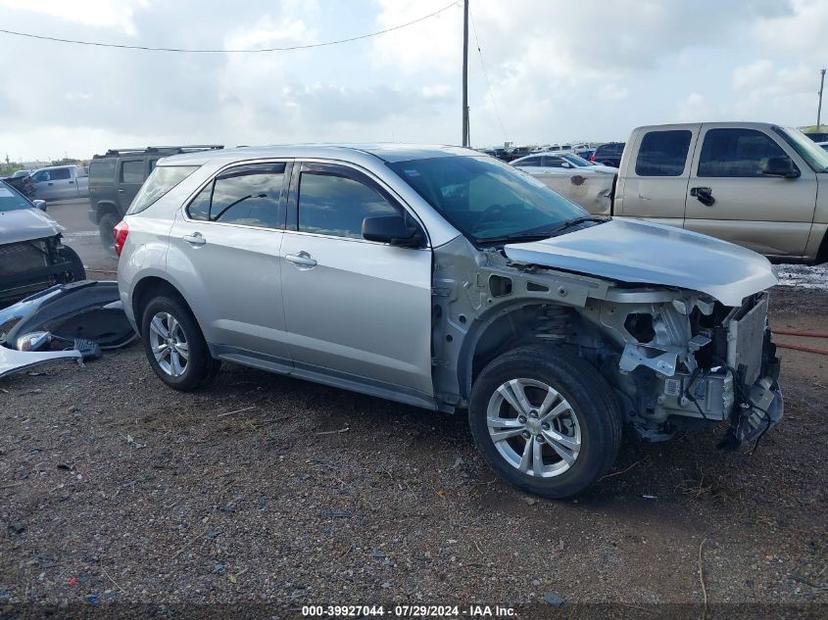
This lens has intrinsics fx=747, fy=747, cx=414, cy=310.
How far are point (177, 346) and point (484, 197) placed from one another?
269 cm

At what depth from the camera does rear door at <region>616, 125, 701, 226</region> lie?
344 inches

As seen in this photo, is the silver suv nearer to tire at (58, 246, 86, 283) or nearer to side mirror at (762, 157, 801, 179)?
tire at (58, 246, 86, 283)

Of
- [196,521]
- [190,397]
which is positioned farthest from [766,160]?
[196,521]

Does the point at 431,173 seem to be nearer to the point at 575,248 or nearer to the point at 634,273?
the point at 575,248

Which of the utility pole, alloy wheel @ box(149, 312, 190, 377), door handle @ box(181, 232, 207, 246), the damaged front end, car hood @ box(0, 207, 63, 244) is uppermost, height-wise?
the utility pole

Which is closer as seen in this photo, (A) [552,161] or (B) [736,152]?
(B) [736,152]

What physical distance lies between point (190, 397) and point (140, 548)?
2.22 m

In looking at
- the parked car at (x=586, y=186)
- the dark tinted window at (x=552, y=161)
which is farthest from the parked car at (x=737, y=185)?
the dark tinted window at (x=552, y=161)

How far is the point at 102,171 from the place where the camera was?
13328mm

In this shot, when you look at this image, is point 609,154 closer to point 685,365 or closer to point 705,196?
point 705,196

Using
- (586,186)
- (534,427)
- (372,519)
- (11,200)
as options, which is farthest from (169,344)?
(586,186)

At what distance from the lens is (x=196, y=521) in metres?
3.92

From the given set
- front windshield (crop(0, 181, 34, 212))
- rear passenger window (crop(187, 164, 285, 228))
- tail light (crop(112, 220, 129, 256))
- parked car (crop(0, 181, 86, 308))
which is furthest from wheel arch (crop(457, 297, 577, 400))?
front windshield (crop(0, 181, 34, 212))

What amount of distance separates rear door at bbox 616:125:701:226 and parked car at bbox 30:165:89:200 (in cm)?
2576
